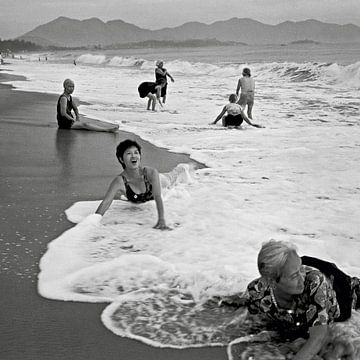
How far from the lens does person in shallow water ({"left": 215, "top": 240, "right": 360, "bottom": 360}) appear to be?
9.82 ft

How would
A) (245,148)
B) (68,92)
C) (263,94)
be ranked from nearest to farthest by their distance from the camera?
(245,148) → (68,92) → (263,94)

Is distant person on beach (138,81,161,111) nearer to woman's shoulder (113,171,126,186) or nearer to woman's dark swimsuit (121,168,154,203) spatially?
woman's dark swimsuit (121,168,154,203)

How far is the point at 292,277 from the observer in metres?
3.03

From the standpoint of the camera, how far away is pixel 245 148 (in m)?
9.85

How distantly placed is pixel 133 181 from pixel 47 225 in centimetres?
106

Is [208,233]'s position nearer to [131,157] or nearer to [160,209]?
[160,209]

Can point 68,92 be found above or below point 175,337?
above

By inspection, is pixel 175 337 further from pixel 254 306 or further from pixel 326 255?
pixel 326 255

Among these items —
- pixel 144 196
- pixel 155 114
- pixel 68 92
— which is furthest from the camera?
pixel 155 114

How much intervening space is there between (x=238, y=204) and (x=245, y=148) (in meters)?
3.77

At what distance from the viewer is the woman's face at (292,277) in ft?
9.80

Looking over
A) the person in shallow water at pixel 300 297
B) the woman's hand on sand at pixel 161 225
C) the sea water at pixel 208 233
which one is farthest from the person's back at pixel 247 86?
the person in shallow water at pixel 300 297

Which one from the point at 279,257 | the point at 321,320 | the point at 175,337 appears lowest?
the point at 175,337

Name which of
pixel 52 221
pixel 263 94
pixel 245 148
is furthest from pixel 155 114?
pixel 52 221
